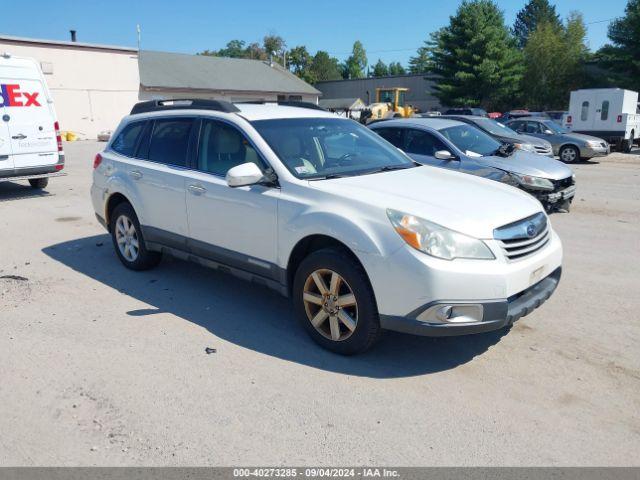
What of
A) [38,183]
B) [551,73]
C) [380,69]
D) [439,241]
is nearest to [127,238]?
[439,241]

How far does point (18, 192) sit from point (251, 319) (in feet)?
32.1

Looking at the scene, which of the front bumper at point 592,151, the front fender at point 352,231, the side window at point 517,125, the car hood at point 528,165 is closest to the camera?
the front fender at point 352,231

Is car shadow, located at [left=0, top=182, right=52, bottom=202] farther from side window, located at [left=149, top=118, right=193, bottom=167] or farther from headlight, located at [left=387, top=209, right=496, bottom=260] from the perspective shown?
headlight, located at [left=387, top=209, right=496, bottom=260]

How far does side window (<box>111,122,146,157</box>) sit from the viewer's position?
20.1ft

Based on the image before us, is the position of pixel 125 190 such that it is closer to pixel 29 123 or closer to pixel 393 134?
pixel 393 134

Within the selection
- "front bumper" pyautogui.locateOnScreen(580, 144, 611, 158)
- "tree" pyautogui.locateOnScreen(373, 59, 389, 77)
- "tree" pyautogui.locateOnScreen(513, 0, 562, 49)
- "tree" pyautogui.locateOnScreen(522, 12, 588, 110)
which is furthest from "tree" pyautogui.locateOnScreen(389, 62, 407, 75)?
"front bumper" pyautogui.locateOnScreen(580, 144, 611, 158)

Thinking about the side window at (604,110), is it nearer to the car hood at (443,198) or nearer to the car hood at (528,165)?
the car hood at (528,165)

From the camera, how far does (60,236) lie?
8.19 m

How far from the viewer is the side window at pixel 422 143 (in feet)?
29.9

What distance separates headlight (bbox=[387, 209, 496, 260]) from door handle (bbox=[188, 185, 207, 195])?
81.5 inches

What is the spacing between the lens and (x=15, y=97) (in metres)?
10.8

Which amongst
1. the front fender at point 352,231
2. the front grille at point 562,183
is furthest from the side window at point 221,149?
the front grille at point 562,183

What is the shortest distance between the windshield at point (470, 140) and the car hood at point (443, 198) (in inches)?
178

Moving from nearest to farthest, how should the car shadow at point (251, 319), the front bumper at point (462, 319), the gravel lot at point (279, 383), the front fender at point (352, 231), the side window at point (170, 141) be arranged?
1. the gravel lot at point (279, 383)
2. the front bumper at point (462, 319)
3. the front fender at point (352, 231)
4. the car shadow at point (251, 319)
5. the side window at point (170, 141)
